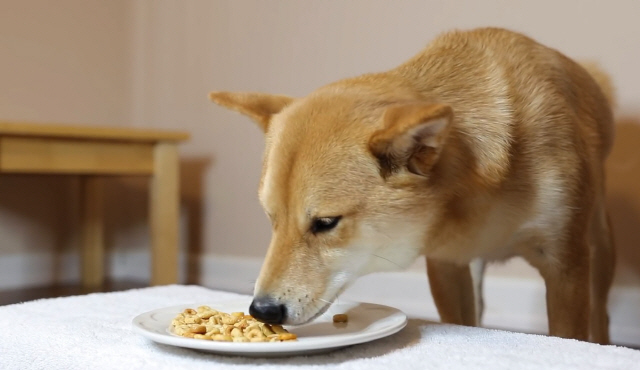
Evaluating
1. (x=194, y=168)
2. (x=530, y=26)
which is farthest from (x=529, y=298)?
(x=194, y=168)

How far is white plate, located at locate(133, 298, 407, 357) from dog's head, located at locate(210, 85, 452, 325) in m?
0.06

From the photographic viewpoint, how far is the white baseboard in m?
1.96

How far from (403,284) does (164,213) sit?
3.44ft

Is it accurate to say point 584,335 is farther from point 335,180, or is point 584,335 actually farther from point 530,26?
point 530,26

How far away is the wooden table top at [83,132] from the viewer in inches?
92.0

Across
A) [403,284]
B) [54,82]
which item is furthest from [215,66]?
[403,284]

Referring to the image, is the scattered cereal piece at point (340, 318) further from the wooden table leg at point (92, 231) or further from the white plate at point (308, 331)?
the wooden table leg at point (92, 231)

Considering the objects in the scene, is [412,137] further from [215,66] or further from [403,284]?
[215,66]

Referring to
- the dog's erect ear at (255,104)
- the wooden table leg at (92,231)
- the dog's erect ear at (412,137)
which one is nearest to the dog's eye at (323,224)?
the dog's erect ear at (412,137)

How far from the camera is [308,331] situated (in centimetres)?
113

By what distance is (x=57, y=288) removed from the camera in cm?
299

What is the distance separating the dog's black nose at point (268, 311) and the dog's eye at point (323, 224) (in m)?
0.14

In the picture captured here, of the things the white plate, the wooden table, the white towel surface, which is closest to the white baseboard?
the wooden table

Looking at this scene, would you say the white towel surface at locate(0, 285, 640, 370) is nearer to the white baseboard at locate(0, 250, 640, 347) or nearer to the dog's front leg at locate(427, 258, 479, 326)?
the dog's front leg at locate(427, 258, 479, 326)
